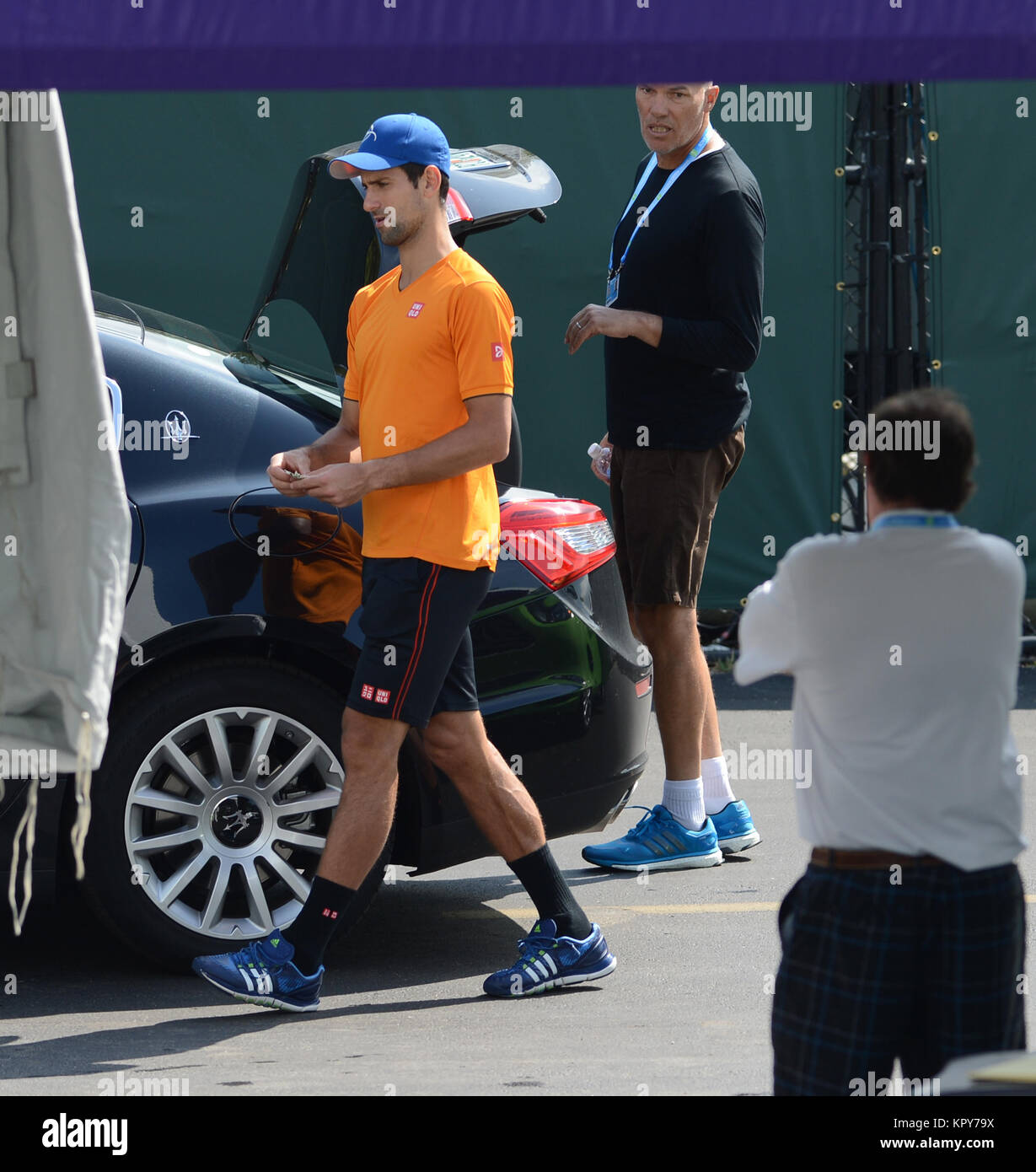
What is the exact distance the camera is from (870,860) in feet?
8.85

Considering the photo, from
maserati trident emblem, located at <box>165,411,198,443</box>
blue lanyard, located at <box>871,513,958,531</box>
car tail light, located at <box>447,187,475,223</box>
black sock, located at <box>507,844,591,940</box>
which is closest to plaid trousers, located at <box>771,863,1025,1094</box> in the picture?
blue lanyard, located at <box>871,513,958,531</box>

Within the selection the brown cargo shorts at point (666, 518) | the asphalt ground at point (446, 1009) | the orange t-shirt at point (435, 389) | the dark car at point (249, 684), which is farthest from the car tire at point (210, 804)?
the brown cargo shorts at point (666, 518)

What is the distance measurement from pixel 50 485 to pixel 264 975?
73.7 inches

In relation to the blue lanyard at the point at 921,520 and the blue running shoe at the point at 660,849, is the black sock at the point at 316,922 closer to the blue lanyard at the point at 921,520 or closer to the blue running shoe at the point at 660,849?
the blue running shoe at the point at 660,849

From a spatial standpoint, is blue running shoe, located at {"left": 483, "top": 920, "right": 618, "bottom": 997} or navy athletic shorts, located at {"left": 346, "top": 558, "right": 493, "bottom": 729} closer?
navy athletic shorts, located at {"left": 346, "top": 558, "right": 493, "bottom": 729}

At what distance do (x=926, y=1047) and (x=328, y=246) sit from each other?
130 inches

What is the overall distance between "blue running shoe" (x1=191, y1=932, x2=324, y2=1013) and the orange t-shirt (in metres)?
0.95

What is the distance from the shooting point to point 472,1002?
4.67 meters

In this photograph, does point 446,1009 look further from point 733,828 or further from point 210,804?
point 733,828

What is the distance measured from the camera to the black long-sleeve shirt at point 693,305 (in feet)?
18.5

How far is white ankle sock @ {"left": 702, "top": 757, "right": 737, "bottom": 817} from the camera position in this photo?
19.9ft

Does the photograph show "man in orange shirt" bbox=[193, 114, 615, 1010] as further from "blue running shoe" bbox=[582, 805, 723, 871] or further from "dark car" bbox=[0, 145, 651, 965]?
"blue running shoe" bbox=[582, 805, 723, 871]
